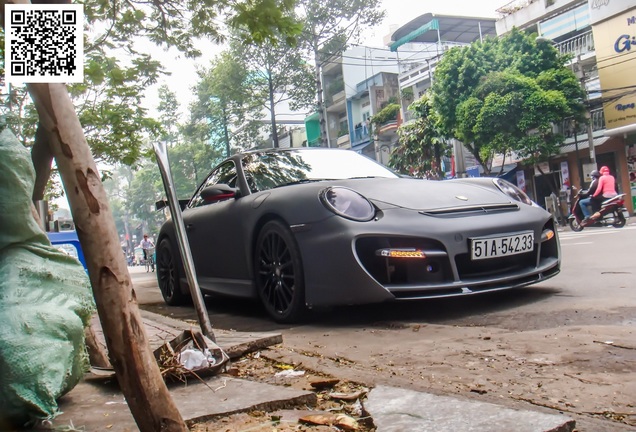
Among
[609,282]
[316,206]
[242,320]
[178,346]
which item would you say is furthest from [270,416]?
[609,282]

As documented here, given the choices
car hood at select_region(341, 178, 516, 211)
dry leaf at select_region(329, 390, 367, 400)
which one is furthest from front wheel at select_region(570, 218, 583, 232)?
dry leaf at select_region(329, 390, 367, 400)

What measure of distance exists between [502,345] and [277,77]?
95.6 feet

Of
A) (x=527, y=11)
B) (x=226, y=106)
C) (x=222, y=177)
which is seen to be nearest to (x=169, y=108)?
(x=226, y=106)

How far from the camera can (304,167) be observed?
13.8ft

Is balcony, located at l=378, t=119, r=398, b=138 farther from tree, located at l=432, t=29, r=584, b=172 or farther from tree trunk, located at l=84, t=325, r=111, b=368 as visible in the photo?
tree trunk, located at l=84, t=325, r=111, b=368

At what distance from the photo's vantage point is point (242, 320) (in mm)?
4027

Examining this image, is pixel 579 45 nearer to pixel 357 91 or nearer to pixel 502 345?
pixel 357 91

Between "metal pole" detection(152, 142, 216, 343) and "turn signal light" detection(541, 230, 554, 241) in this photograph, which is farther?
"turn signal light" detection(541, 230, 554, 241)

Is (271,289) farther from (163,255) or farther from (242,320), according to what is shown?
(163,255)

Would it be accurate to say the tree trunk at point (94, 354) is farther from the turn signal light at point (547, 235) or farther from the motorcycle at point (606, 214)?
the motorcycle at point (606, 214)

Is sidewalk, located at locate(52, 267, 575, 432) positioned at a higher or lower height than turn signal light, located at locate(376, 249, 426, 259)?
lower

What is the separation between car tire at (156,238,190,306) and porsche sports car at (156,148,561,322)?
3.33ft

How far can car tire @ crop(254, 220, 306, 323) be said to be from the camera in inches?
137

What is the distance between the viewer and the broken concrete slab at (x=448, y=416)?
57.6 inches
